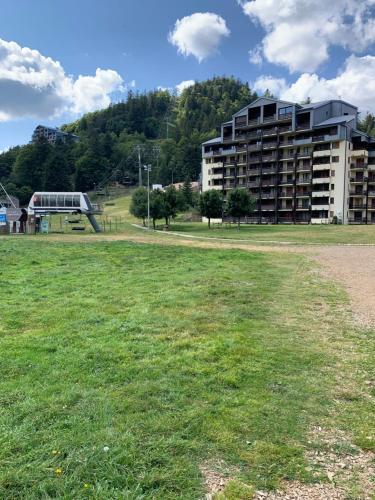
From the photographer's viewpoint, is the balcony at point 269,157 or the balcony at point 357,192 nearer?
the balcony at point 357,192

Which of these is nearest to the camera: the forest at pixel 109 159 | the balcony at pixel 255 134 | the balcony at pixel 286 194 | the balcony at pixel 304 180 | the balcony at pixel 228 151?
the balcony at pixel 304 180

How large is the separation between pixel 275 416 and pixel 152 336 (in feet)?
11.0

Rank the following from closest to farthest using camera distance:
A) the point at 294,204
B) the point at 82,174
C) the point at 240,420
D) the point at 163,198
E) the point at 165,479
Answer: the point at 165,479, the point at 240,420, the point at 163,198, the point at 294,204, the point at 82,174

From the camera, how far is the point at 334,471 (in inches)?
153

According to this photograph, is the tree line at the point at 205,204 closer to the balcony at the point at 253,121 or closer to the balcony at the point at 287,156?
the balcony at the point at 287,156

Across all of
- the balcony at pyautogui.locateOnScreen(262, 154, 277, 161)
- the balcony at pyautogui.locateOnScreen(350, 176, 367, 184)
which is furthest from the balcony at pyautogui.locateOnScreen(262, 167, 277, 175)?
the balcony at pyautogui.locateOnScreen(350, 176, 367, 184)

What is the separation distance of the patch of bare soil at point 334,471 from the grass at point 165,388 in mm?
121

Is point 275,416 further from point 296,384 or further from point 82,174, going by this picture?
point 82,174

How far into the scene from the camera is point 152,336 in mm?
7652

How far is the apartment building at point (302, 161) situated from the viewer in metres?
76.6

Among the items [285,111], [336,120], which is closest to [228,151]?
[285,111]

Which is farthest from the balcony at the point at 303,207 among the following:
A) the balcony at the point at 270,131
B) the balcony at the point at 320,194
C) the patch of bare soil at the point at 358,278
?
the patch of bare soil at the point at 358,278

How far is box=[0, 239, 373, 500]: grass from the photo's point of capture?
3.78 m

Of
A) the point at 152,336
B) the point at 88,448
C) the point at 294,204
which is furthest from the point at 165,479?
the point at 294,204
